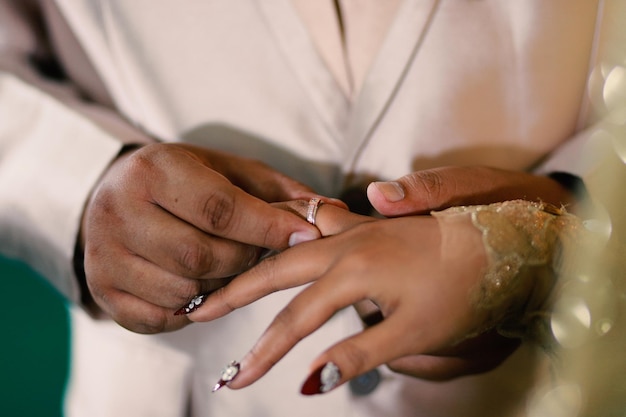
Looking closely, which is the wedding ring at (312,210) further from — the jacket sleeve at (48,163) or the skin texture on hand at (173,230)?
the jacket sleeve at (48,163)

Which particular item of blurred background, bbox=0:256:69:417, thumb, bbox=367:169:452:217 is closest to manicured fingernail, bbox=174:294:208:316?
thumb, bbox=367:169:452:217

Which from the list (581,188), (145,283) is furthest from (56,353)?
(581,188)

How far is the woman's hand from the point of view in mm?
252

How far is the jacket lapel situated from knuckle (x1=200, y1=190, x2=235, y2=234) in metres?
0.14

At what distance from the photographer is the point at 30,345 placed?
1.59 ft

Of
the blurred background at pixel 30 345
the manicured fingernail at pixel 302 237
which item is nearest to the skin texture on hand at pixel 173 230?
the manicured fingernail at pixel 302 237

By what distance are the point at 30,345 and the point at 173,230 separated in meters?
0.27

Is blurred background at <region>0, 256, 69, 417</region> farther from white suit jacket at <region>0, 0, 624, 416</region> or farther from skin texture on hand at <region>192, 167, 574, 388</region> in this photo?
skin texture on hand at <region>192, 167, 574, 388</region>

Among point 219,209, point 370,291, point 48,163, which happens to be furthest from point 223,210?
point 48,163

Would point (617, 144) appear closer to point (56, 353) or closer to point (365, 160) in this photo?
point (365, 160)

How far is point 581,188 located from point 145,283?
0.29 metres

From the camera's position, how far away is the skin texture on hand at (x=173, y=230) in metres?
0.31

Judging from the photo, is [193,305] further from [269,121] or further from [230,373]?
[269,121]

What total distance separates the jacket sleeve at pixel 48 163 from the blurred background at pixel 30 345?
0.16 ft
